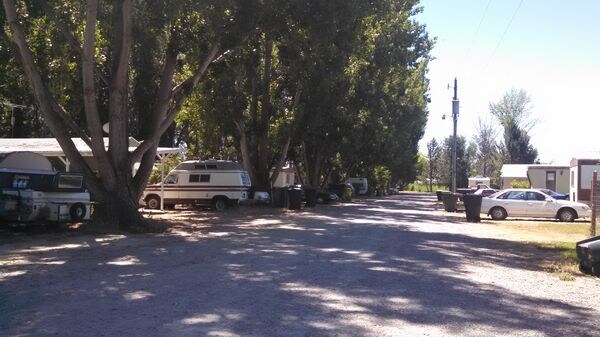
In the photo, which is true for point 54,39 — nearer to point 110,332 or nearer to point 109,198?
point 109,198

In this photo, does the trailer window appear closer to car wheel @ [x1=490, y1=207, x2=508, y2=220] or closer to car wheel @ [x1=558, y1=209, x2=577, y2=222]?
car wheel @ [x1=490, y1=207, x2=508, y2=220]

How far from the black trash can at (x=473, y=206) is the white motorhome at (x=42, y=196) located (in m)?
15.5

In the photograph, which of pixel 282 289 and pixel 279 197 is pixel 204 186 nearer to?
pixel 279 197

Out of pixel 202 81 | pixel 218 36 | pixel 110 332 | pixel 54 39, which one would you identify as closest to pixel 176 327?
pixel 110 332

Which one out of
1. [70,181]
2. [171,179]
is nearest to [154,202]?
[171,179]

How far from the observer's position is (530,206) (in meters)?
27.2

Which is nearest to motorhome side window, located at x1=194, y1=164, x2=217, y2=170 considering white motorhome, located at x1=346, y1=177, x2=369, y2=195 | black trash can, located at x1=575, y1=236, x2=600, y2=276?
black trash can, located at x1=575, y1=236, x2=600, y2=276

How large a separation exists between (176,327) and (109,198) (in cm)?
1310

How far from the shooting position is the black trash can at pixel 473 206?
2562cm

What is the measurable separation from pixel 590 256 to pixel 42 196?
14.1 m

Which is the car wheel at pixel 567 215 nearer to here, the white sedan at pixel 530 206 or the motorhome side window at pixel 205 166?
the white sedan at pixel 530 206

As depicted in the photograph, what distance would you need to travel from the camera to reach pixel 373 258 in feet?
40.8

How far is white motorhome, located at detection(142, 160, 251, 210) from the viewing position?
3055cm

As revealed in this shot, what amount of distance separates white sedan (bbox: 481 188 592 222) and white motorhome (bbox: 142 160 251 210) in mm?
11991
